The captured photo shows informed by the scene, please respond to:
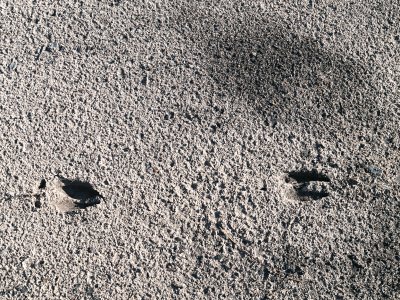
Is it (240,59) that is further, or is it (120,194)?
(240,59)

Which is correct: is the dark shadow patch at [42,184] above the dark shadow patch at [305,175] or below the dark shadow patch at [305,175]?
below

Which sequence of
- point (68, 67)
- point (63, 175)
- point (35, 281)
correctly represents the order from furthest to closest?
point (68, 67) → point (63, 175) → point (35, 281)

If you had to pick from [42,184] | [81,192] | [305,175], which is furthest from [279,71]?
[42,184]

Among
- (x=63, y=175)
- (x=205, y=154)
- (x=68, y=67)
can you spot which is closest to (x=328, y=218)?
(x=205, y=154)

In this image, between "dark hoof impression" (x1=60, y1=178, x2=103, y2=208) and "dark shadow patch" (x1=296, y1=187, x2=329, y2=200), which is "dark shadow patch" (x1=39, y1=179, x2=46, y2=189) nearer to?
"dark hoof impression" (x1=60, y1=178, x2=103, y2=208)

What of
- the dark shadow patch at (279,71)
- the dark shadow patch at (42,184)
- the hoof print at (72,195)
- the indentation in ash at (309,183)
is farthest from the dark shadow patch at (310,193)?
the dark shadow patch at (42,184)

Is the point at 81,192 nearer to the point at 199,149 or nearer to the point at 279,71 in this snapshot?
the point at 199,149

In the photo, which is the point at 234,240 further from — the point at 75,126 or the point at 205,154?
the point at 75,126

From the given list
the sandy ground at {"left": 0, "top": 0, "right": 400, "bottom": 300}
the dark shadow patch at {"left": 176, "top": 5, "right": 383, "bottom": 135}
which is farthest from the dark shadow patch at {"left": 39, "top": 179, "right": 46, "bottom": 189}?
the dark shadow patch at {"left": 176, "top": 5, "right": 383, "bottom": 135}

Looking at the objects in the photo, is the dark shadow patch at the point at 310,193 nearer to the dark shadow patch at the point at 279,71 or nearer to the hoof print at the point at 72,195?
the dark shadow patch at the point at 279,71
